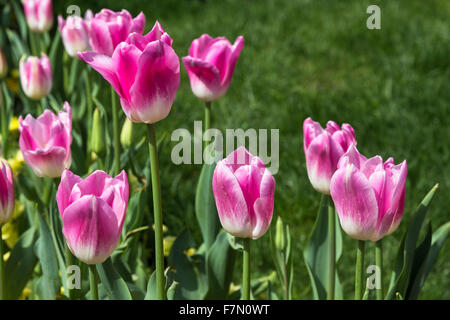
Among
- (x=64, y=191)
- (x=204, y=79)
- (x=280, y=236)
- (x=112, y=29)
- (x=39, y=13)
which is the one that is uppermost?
(x=39, y=13)

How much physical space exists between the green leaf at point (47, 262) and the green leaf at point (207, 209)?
0.33 metres

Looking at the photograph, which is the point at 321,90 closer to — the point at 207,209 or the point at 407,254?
the point at 207,209

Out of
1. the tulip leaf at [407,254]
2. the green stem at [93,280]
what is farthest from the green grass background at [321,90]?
the green stem at [93,280]

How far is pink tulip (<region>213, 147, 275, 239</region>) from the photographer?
1024 millimetres

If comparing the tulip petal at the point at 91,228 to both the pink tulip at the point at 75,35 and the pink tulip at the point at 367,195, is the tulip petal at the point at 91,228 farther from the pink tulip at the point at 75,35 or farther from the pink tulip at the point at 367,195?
the pink tulip at the point at 75,35

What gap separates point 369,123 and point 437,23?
1236 mm

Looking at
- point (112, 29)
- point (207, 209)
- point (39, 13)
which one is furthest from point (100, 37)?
point (39, 13)

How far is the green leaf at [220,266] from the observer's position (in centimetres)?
142

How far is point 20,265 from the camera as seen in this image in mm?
1465

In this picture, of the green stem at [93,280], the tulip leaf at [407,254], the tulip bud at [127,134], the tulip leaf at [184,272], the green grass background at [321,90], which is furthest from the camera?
the green grass background at [321,90]

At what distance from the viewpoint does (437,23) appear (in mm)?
3680

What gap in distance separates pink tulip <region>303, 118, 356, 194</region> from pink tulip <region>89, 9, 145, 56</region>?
436 millimetres

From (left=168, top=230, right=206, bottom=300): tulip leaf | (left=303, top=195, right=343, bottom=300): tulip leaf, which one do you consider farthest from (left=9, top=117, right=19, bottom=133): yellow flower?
(left=303, top=195, right=343, bottom=300): tulip leaf

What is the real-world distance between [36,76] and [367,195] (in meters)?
1.17
